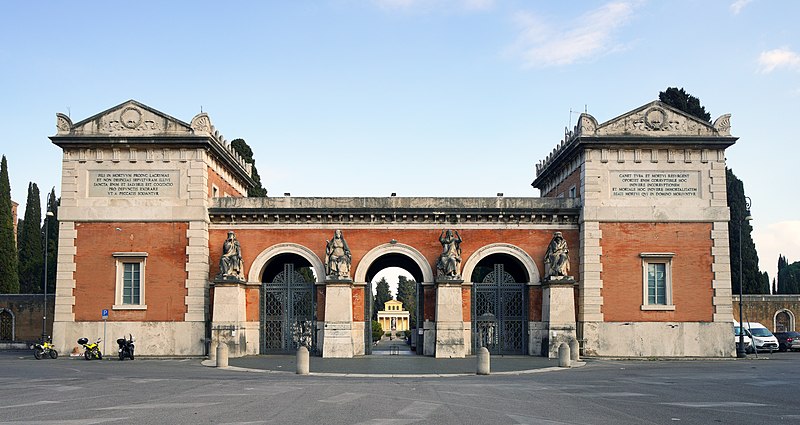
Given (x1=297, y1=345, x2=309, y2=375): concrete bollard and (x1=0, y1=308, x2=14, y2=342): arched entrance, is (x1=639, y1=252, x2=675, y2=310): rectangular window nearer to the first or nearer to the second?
(x1=297, y1=345, x2=309, y2=375): concrete bollard

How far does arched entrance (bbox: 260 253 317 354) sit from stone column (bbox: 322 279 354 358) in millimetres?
1737

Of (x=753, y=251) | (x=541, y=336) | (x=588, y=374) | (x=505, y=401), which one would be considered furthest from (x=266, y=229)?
(x=753, y=251)

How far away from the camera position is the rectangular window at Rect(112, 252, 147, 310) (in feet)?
102

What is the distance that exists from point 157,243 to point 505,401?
19.4m

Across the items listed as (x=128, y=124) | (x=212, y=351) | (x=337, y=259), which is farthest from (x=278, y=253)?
(x=128, y=124)

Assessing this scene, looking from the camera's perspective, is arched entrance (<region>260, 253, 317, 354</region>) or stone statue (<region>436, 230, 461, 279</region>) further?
arched entrance (<region>260, 253, 317, 354</region>)

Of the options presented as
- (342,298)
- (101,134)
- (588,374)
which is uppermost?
(101,134)

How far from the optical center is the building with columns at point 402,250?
102 ft

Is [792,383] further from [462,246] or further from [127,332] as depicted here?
[127,332]

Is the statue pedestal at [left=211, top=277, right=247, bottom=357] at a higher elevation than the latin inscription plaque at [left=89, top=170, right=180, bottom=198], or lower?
lower

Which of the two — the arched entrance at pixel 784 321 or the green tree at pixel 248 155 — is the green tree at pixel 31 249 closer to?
the green tree at pixel 248 155

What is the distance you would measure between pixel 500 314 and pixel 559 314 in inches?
109

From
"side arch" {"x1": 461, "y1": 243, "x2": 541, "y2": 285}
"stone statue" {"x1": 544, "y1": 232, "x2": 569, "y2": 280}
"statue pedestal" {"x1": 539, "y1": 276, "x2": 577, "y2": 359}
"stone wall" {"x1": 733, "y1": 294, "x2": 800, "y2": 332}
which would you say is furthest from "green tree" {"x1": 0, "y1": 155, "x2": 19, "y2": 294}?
"stone wall" {"x1": 733, "y1": 294, "x2": 800, "y2": 332}

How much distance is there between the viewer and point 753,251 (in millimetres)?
55031
